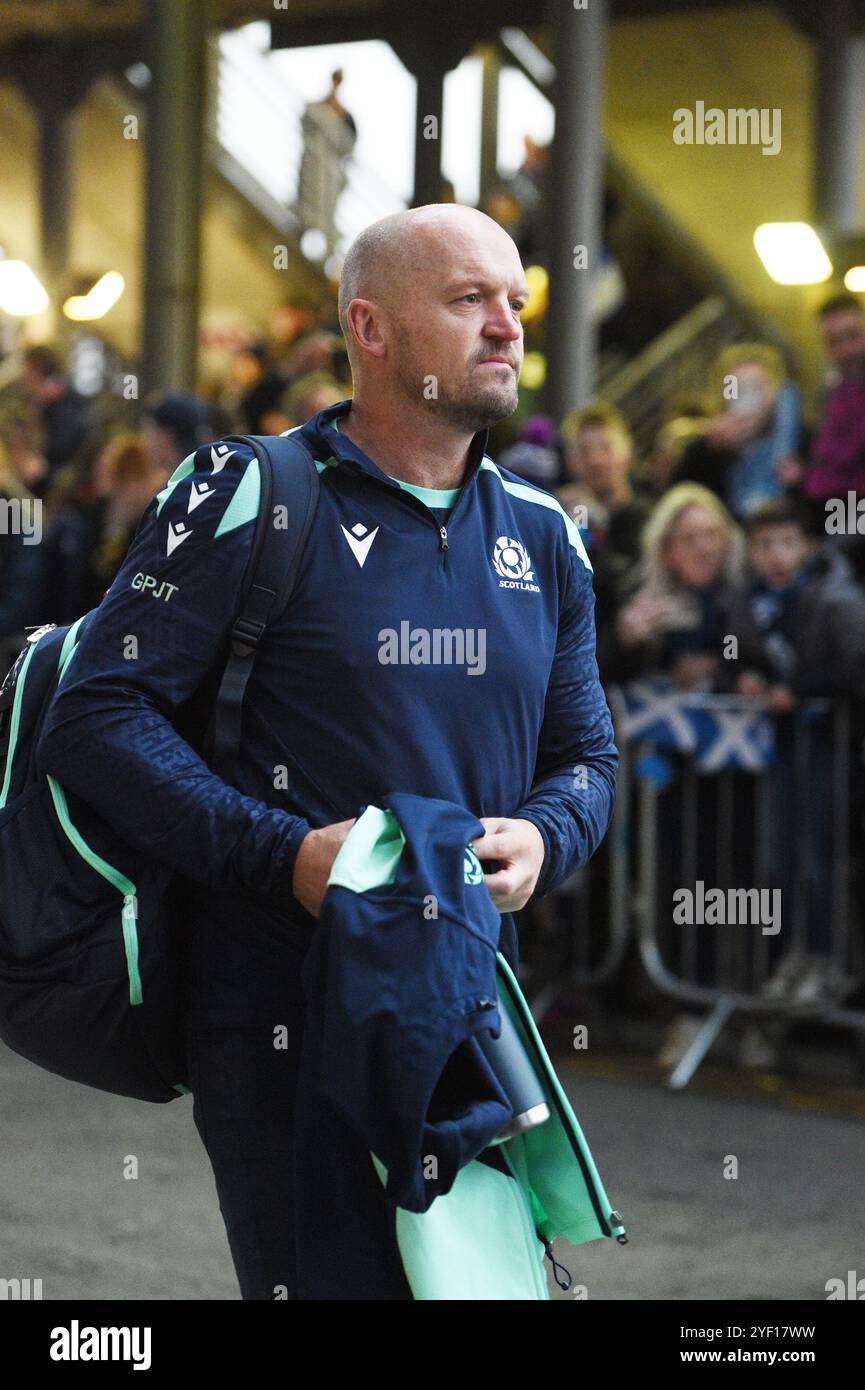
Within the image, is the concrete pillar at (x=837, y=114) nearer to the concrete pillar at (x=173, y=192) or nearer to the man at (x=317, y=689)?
the concrete pillar at (x=173, y=192)

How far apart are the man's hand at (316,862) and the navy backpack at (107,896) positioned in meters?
0.21

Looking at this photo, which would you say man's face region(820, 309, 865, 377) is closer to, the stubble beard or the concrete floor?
the concrete floor

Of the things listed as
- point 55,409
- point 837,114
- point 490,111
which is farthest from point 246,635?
point 837,114

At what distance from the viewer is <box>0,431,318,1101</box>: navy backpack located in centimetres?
291

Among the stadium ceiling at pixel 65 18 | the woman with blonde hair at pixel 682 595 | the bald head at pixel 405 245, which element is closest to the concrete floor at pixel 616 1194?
the woman with blonde hair at pixel 682 595

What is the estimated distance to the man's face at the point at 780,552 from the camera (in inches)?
300

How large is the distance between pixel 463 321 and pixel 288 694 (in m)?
0.61

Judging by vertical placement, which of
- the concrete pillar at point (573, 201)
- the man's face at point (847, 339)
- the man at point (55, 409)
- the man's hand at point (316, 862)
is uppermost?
the concrete pillar at point (573, 201)

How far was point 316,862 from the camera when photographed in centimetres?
278

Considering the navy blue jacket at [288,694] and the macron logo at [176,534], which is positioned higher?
the macron logo at [176,534]

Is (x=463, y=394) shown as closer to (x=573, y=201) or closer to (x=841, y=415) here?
(x=841, y=415)

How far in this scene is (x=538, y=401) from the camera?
12.5m
